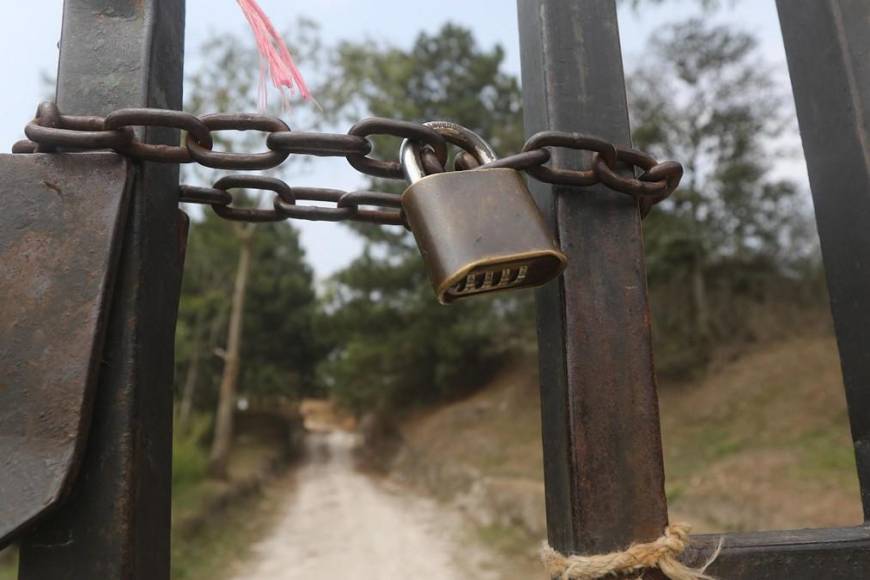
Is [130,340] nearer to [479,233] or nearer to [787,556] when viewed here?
[479,233]

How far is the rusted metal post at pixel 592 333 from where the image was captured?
1.75 ft

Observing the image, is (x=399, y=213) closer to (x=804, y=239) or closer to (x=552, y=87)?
(x=552, y=87)

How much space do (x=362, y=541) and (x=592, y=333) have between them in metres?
6.32

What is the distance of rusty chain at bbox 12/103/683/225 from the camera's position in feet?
1.65

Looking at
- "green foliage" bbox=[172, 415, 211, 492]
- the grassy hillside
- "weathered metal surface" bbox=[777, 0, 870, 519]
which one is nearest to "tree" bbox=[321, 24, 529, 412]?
the grassy hillside

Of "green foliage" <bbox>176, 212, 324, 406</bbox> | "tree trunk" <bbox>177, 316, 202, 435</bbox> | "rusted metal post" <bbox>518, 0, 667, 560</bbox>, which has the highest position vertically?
"green foliage" <bbox>176, 212, 324, 406</bbox>

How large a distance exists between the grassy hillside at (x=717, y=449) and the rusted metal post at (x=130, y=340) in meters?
5.35

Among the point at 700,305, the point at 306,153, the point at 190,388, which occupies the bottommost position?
the point at 306,153

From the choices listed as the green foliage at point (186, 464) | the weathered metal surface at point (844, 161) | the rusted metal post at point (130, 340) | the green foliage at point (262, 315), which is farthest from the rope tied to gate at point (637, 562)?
the green foliage at point (262, 315)

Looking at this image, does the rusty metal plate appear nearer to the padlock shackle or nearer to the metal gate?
the metal gate

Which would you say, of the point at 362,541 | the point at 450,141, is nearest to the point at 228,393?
the point at 362,541

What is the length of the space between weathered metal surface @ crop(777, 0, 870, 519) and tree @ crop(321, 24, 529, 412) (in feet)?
32.8

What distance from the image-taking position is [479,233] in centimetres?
52

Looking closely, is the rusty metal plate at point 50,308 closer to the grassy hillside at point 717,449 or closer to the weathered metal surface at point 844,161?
the weathered metal surface at point 844,161
